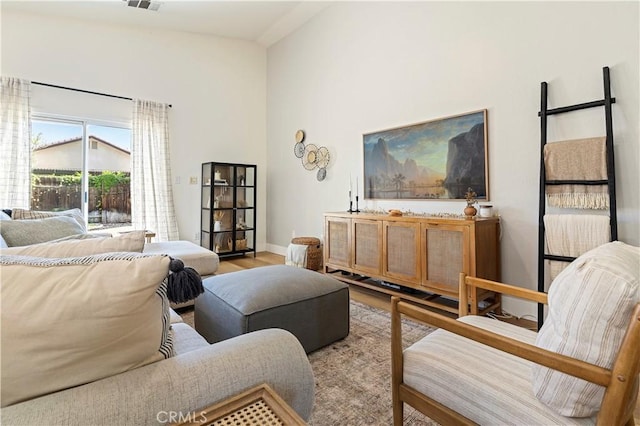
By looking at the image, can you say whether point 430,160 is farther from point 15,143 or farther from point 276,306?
point 15,143

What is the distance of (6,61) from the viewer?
3604 mm

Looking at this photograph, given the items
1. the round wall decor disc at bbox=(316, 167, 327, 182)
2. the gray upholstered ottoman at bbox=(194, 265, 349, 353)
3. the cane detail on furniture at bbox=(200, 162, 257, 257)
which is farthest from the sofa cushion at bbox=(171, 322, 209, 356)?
the cane detail on furniture at bbox=(200, 162, 257, 257)

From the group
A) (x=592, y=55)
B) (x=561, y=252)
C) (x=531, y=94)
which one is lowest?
(x=561, y=252)

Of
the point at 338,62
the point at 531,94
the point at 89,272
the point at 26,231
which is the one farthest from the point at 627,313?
the point at 338,62

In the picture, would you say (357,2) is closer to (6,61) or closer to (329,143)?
(329,143)

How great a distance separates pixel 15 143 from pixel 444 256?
4872mm

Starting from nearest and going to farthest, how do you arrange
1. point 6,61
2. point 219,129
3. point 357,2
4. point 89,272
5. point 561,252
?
point 89,272, point 561,252, point 6,61, point 357,2, point 219,129

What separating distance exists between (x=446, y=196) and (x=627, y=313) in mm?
2436

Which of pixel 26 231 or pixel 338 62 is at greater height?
pixel 338 62

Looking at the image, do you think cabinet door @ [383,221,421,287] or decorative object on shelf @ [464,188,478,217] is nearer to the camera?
decorative object on shelf @ [464,188,478,217]

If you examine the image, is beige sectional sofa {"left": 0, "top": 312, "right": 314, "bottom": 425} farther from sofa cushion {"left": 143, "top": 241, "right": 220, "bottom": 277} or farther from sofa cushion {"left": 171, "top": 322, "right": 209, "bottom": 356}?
sofa cushion {"left": 143, "top": 241, "right": 220, "bottom": 277}

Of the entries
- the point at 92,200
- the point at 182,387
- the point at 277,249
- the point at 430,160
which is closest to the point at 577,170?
the point at 430,160

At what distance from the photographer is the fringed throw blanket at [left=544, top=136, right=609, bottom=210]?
7.00 ft

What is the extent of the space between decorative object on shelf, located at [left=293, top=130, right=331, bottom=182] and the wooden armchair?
11.3ft
